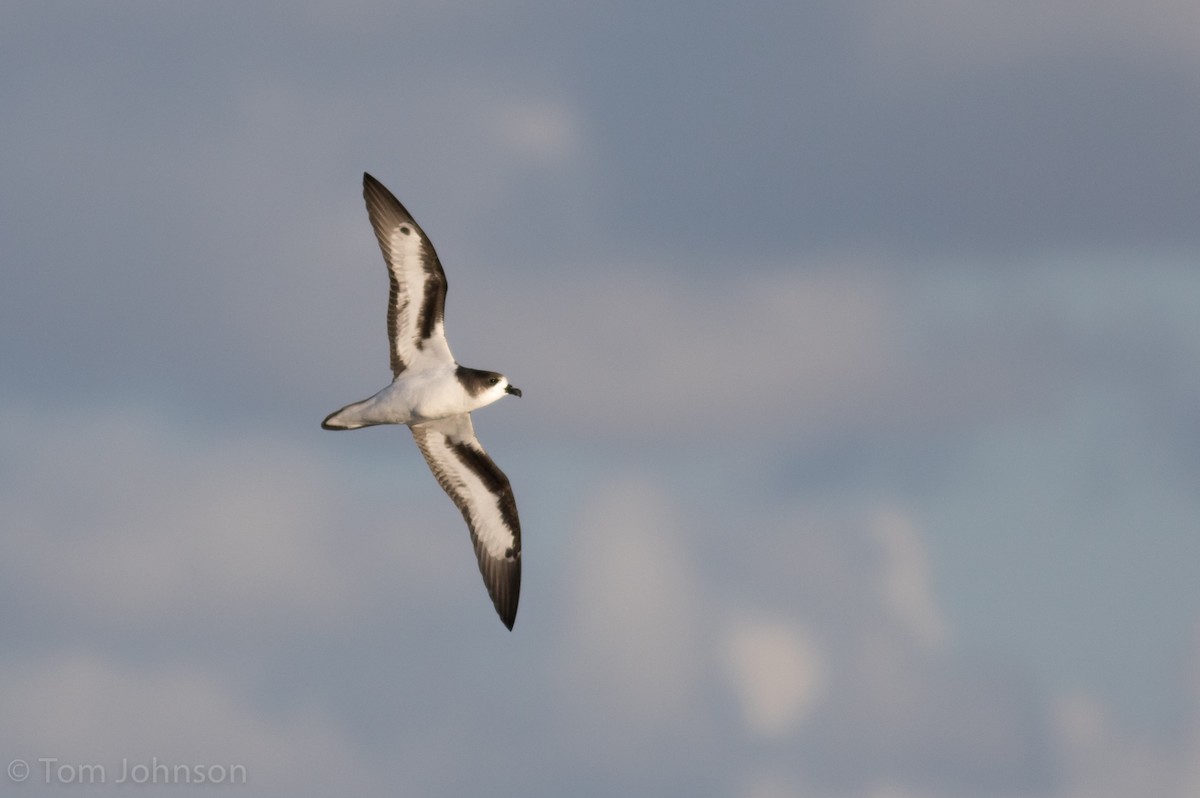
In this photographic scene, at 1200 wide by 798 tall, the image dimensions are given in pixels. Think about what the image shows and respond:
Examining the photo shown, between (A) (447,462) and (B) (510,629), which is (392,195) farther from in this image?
(B) (510,629)

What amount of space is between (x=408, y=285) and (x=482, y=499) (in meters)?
5.40

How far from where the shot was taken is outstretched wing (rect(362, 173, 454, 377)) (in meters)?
34.3

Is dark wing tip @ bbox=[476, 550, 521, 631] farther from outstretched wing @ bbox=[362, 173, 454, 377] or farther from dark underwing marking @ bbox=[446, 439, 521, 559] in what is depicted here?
outstretched wing @ bbox=[362, 173, 454, 377]

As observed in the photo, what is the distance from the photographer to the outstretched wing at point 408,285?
112 feet

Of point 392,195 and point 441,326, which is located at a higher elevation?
point 392,195

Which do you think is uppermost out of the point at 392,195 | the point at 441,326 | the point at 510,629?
the point at 392,195

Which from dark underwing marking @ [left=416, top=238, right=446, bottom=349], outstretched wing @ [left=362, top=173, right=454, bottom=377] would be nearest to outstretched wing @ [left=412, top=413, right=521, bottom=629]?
outstretched wing @ [left=362, top=173, right=454, bottom=377]

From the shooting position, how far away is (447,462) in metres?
36.6

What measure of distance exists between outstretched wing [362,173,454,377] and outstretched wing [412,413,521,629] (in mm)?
2252

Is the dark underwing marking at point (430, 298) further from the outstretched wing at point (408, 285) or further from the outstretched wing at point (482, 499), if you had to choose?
the outstretched wing at point (482, 499)

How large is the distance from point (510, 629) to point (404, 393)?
208 inches

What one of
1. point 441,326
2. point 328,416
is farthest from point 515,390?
point 328,416

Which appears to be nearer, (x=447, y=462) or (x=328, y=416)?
(x=328, y=416)

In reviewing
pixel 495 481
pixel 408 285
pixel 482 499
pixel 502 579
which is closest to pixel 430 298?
pixel 408 285
